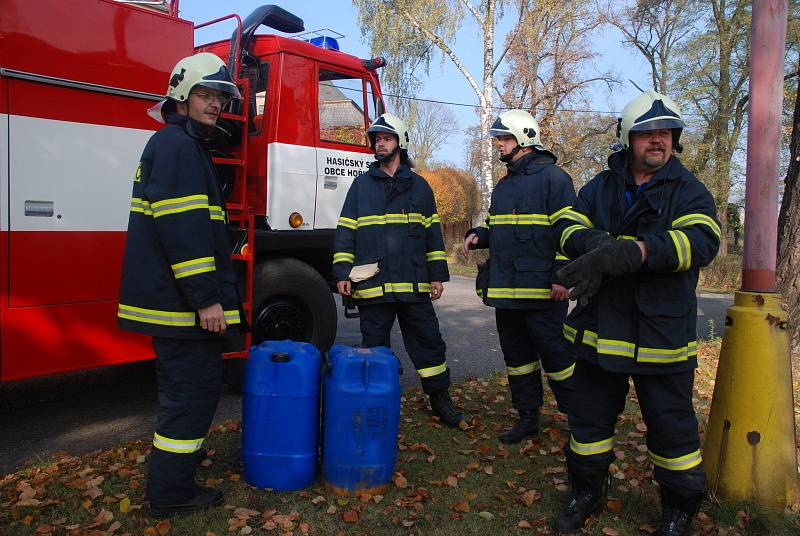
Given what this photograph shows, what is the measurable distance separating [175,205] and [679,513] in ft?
8.29

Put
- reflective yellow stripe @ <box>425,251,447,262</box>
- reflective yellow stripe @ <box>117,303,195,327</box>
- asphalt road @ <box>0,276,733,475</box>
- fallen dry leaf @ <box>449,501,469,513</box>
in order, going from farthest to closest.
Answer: reflective yellow stripe @ <box>425,251,447,262</box> → asphalt road @ <box>0,276,733,475</box> → fallen dry leaf @ <box>449,501,469,513</box> → reflective yellow stripe @ <box>117,303,195,327</box>

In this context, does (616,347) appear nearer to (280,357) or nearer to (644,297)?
(644,297)

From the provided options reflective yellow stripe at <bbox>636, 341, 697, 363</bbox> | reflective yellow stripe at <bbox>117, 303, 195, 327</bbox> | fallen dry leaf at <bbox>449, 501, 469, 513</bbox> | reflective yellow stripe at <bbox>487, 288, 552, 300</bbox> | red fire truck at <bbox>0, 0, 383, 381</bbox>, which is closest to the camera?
reflective yellow stripe at <bbox>636, 341, 697, 363</bbox>

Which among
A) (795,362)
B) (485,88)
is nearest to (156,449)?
(795,362)

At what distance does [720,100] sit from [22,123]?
2498 cm

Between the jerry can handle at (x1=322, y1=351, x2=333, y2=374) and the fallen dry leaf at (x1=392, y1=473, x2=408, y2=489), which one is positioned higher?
the jerry can handle at (x1=322, y1=351, x2=333, y2=374)

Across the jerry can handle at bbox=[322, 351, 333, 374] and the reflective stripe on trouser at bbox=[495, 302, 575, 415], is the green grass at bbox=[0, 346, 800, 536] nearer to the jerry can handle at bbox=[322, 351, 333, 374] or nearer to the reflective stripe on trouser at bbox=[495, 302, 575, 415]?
the reflective stripe on trouser at bbox=[495, 302, 575, 415]

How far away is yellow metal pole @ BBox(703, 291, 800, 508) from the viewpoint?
299 cm

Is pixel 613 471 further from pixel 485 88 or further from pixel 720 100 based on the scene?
pixel 720 100

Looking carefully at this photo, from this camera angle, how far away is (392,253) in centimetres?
400

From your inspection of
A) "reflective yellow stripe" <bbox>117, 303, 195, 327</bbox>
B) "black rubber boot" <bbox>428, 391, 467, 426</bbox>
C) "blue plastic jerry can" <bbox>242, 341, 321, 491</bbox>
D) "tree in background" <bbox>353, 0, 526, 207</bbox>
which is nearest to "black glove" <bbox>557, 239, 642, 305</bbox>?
"blue plastic jerry can" <bbox>242, 341, 321, 491</bbox>

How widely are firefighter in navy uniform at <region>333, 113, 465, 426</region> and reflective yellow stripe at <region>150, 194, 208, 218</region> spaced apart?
1.36m

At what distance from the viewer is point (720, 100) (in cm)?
2352

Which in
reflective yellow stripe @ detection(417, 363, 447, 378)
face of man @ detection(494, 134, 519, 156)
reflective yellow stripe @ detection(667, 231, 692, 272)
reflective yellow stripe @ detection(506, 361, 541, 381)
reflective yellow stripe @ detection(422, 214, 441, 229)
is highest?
face of man @ detection(494, 134, 519, 156)
